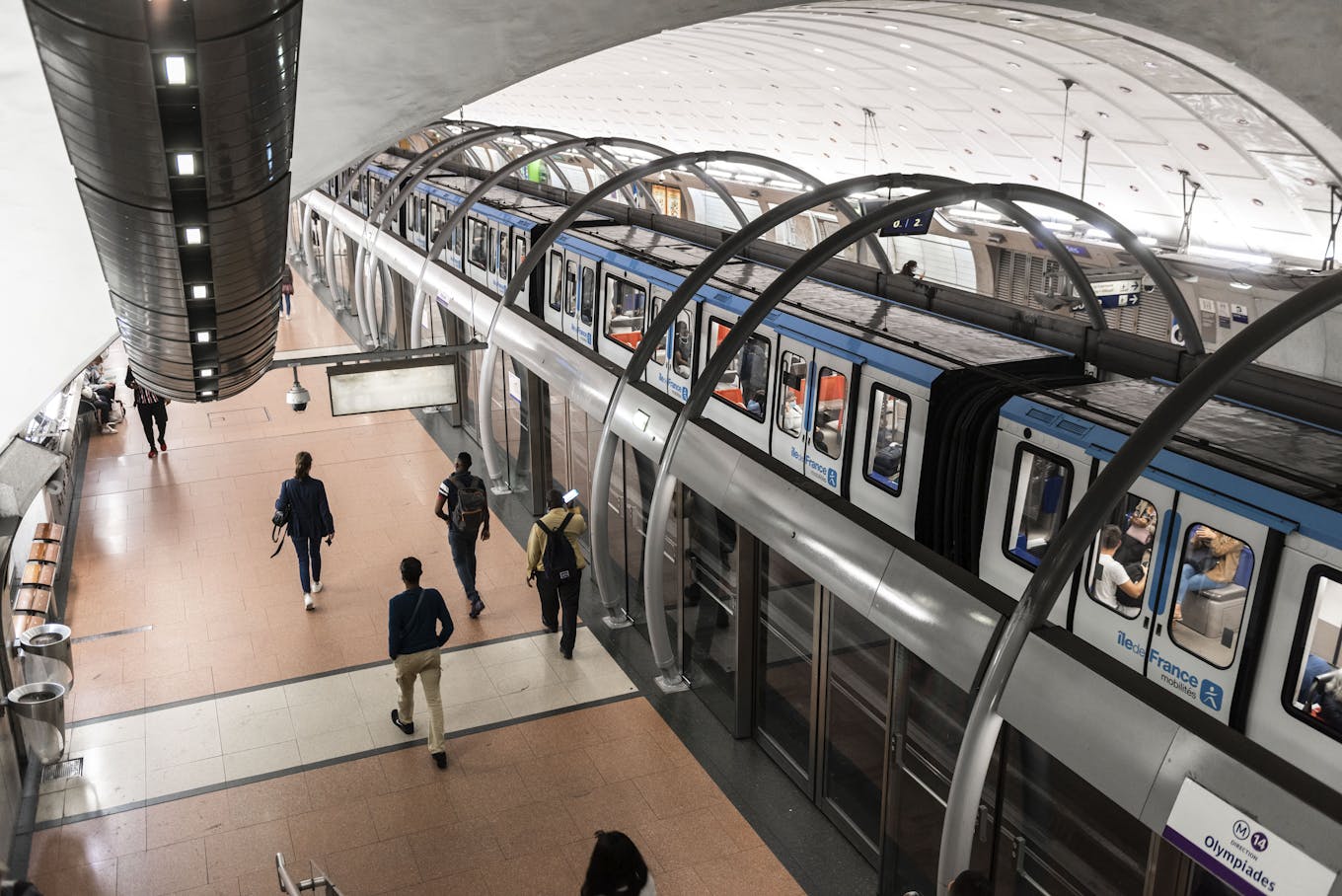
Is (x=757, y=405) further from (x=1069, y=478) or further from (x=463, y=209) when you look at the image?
(x=463, y=209)

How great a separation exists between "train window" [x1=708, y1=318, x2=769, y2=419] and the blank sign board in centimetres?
457

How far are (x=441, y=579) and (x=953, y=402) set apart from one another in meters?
7.57

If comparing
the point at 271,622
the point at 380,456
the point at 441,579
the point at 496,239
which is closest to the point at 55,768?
the point at 271,622

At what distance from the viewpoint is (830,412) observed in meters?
8.15

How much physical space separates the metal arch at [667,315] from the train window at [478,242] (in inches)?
291

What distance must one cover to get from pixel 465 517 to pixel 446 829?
401cm

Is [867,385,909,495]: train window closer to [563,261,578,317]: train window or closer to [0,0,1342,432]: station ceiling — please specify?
[0,0,1342,432]: station ceiling

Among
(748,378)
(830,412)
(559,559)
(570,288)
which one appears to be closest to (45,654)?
(559,559)

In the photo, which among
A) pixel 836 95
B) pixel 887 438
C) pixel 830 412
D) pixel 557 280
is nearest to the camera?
pixel 887 438

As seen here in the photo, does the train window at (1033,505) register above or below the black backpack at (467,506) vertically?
above

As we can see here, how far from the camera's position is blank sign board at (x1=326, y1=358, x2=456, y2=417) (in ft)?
41.7

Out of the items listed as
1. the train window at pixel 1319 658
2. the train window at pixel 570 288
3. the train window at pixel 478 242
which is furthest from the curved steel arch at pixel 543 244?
the train window at pixel 1319 658

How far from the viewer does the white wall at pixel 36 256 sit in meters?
4.32

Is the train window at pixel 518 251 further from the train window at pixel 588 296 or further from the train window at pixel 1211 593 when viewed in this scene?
the train window at pixel 1211 593
